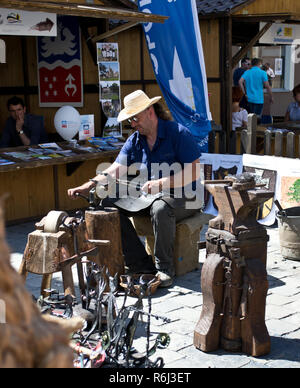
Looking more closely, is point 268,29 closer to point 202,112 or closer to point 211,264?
point 202,112

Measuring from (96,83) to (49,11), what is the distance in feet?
7.58

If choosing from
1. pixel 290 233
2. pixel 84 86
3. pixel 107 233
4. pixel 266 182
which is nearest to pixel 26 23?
pixel 84 86

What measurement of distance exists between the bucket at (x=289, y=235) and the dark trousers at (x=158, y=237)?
1.01 metres

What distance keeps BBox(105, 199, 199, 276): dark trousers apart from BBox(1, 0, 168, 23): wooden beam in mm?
2580

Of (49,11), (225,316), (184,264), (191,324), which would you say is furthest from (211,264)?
(49,11)

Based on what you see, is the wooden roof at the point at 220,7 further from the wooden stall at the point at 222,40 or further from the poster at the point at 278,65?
the poster at the point at 278,65

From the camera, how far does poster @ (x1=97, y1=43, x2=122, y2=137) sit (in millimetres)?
7758

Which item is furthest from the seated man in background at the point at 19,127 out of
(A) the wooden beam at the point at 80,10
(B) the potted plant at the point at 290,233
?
(B) the potted plant at the point at 290,233

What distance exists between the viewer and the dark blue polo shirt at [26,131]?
730 centimetres

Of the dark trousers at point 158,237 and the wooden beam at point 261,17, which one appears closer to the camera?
the dark trousers at point 158,237

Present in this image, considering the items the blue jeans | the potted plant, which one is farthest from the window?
the potted plant

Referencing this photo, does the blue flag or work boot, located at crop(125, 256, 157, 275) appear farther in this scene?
the blue flag

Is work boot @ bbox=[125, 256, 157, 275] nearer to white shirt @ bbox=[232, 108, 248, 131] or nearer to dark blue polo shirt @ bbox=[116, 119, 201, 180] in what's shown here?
dark blue polo shirt @ bbox=[116, 119, 201, 180]
